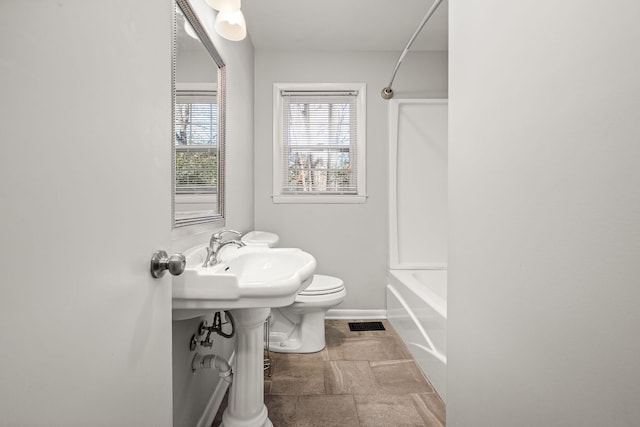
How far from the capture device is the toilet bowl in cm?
206

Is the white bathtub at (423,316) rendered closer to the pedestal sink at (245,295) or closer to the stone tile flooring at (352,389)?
the stone tile flooring at (352,389)

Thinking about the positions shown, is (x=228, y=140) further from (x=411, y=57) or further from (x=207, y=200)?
(x=411, y=57)

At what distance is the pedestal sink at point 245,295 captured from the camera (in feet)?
3.15

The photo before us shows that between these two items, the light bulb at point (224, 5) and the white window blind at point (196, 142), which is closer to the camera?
the white window blind at point (196, 142)

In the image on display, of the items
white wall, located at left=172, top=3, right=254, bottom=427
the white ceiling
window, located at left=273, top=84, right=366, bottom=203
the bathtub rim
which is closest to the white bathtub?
the bathtub rim

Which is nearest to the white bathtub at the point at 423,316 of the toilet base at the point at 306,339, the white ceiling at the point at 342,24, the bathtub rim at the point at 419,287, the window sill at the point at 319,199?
the bathtub rim at the point at 419,287

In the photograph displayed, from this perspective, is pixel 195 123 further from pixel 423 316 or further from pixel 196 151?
pixel 423 316

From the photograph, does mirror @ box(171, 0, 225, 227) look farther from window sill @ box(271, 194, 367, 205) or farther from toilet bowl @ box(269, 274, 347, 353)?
window sill @ box(271, 194, 367, 205)

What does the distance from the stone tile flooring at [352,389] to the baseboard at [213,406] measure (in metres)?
0.04

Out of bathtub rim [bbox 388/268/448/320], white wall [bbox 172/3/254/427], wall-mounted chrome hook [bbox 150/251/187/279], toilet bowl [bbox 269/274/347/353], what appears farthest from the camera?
toilet bowl [bbox 269/274/347/353]

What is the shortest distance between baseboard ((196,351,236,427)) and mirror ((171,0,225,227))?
889 mm
